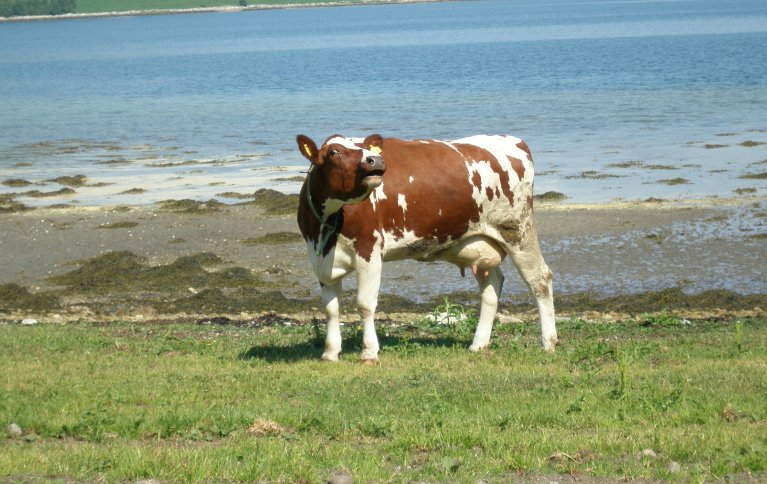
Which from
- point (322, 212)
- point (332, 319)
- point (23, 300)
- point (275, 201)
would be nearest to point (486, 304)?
point (332, 319)

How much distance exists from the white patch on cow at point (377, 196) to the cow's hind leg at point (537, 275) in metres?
1.83

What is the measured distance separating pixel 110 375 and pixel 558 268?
11.3 meters

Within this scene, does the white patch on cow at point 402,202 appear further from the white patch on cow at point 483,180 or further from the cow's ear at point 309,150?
the cow's ear at point 309,150

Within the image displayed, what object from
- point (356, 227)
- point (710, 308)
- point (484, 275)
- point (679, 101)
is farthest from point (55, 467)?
point (679, 101)

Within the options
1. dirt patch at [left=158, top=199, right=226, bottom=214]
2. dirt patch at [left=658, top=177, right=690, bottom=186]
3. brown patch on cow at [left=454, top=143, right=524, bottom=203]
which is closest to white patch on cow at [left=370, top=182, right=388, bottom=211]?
brown patch on cow at [left=454, top=143, right=524, bottom=203]

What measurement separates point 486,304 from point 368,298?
1871 mm

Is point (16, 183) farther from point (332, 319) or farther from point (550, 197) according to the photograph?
point (332, 319)

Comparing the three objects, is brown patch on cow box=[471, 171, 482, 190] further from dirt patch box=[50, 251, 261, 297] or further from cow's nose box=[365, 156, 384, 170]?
dirt patch box=[50, 251, 261, 297]

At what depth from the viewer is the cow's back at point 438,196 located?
13328mm

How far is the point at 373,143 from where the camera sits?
13.1 metres

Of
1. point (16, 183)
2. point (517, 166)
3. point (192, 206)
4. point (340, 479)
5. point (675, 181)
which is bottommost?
point (16, 183)

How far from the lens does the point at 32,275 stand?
23.0 m

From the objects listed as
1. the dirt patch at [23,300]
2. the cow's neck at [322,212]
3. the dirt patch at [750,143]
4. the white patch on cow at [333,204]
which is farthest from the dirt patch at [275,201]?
the dirt patch at [750,143]

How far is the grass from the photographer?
880 cm
